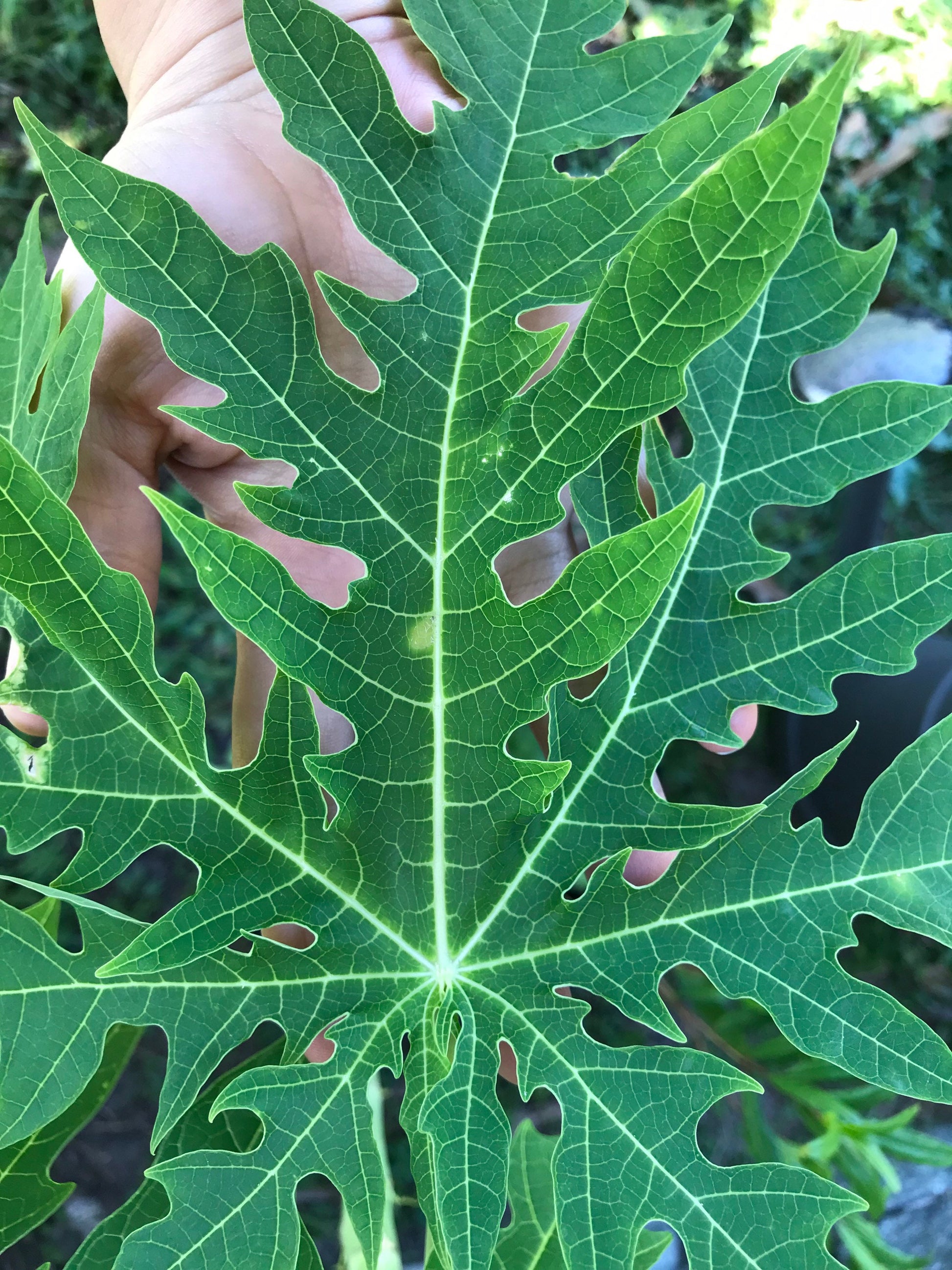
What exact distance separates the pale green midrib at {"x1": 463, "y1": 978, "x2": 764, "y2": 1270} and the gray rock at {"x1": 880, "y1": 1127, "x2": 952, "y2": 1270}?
195 centimetres

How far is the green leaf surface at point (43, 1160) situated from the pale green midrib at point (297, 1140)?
245 millimetres

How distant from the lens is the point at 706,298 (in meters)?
0.67

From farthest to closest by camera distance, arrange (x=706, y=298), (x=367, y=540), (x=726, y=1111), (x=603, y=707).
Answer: (x=726, y=1111) → (x=603, y=707) → (x=367, y=540) → (x=706, y=298)

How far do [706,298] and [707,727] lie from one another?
0.37m

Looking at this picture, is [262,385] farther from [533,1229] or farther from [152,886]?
[152,886]

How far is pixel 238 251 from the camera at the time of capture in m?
1.21

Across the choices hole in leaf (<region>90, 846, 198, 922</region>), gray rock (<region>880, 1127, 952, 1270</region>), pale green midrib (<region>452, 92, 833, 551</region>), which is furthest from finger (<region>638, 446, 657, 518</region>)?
gray rock (<region>880, 1127, 952, 1270</region>)

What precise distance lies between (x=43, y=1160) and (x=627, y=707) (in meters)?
0.72

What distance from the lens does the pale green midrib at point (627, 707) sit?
2.87 feet

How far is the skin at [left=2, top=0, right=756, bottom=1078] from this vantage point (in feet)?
3.83

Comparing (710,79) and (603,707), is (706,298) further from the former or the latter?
(710,79)

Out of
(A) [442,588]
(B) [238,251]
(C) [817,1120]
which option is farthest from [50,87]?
(C) [817,1120]

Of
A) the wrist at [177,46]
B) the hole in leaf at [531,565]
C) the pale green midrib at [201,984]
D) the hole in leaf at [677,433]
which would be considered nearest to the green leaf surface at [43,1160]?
the pale green midrib at [201,984]

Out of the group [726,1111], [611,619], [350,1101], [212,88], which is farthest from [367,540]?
[726,1111]
